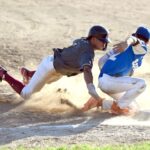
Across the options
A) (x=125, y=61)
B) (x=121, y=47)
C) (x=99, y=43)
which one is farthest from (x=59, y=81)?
(x=121, y=47)

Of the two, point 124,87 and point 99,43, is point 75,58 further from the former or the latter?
point 124,87

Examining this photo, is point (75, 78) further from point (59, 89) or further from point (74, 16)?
point (74, 16)

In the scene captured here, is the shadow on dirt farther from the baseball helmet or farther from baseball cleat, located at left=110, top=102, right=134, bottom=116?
the baseball helmet

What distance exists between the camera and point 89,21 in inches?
673

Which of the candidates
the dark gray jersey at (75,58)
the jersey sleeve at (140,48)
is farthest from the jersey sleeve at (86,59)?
the jersey sleeve at (140,48)

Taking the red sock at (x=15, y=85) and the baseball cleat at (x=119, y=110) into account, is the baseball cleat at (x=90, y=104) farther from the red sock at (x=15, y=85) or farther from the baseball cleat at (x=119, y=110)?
the red sock at (x=15, y=85)

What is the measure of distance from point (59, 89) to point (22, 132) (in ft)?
7.40

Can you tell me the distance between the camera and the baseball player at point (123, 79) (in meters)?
9.60

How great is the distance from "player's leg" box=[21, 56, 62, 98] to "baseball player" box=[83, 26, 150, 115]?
2.79ft

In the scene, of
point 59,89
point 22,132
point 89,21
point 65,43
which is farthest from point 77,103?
point 89,21

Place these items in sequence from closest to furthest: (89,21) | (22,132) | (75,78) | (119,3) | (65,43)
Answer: (22,132)
(75,78)
(65,43)
(89,21)
(119,3)

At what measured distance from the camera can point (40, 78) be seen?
10586 mm

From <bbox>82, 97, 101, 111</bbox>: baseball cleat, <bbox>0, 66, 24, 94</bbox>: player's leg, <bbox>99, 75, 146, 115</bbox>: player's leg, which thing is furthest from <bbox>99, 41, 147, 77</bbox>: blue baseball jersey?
<bbox>0, 66, 24, 94</bbox>: player's leg

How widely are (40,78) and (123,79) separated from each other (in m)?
1.45
